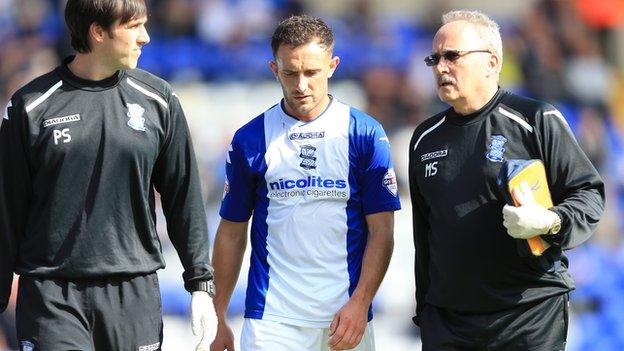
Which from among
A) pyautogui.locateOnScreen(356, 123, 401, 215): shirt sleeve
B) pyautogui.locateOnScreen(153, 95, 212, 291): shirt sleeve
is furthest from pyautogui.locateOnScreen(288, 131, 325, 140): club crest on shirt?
pyautogui.locateOnScreen(153, 95, 212, 291): shirt sleeve

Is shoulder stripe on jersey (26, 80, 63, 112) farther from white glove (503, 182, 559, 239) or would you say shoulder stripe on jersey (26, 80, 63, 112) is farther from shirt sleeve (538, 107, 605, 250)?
shirt sleeve (538, 107, 605, 250)

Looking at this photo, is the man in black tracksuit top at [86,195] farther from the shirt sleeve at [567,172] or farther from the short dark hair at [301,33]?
the shirt sleeve at [567,172]

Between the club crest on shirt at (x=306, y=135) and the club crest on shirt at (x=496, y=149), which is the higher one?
the club crest on shirt at (x=306, y=135)

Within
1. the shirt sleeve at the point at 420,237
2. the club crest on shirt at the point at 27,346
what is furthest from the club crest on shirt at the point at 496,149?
the club crest on shirt at the point at 27,346

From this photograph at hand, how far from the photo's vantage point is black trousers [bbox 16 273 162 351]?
4.79 meters

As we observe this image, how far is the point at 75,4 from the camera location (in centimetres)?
498

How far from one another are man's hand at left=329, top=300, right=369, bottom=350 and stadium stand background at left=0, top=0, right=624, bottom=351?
550 cm

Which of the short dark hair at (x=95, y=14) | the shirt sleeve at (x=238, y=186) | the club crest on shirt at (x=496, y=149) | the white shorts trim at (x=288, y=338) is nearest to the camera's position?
the short dark hair at (x=95, y=14)

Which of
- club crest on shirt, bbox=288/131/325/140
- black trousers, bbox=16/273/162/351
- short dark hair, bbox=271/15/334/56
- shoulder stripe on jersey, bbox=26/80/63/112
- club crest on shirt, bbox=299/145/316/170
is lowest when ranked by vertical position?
black trousers, bbox=16/273/162/351

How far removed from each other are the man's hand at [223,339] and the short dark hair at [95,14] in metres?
1.67

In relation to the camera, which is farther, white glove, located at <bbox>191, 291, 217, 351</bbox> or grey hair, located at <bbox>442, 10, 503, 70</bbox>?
grey hair, located at <bbox>442, 10, 503, 70</bbox>

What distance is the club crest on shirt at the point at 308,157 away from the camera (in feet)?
18.6

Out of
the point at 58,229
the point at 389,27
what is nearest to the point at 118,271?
the point at 58,229

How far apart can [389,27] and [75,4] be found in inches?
269
